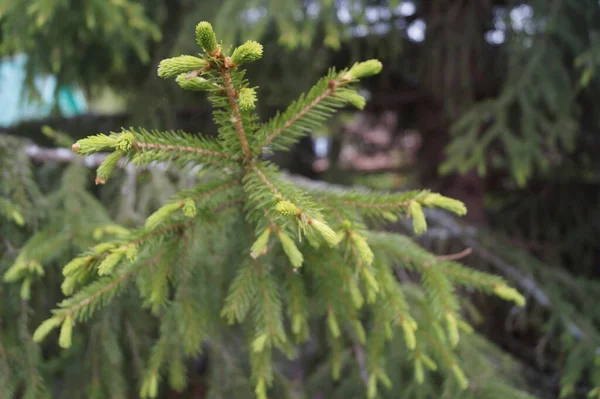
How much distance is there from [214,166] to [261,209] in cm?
15

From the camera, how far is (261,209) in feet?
3.77

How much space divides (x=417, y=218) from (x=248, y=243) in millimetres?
495

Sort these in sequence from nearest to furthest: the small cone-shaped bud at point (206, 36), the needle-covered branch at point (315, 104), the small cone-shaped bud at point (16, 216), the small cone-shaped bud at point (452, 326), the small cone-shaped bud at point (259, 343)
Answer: the small cone-shaped bud at point (206, 36)
the needle-covered branch at point (315, 104)
the small cone-shaped bud at point (259, 343)
the small cone-shaped bud at point (452, 326)
the small cone-shaped bud at point (16, 216)

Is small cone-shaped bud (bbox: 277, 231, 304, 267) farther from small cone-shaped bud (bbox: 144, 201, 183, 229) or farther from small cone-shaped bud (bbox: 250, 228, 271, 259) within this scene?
small cone-shaped bud (bbox: 144, 201, 183, 229)

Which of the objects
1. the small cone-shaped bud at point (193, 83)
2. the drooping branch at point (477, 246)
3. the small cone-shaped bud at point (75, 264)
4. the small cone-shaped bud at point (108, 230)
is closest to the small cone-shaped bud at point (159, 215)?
the small cone-shaped bud at point (75, 264)

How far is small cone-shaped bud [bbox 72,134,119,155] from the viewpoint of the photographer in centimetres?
89

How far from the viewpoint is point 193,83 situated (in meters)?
0.90

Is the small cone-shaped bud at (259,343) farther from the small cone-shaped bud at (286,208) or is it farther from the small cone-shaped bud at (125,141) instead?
the small cone-shaped bud at (125,141)

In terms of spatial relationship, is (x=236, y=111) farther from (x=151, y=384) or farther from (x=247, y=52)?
(x=151, y=384)

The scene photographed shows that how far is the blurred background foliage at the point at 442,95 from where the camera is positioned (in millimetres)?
2311

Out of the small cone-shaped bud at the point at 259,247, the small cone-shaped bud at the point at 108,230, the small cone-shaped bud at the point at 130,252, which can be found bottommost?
the small cone-shaped bud at the point at 259,247

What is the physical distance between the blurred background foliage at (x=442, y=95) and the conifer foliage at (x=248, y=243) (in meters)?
0.87

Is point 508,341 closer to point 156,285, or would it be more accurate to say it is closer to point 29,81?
point 156,285

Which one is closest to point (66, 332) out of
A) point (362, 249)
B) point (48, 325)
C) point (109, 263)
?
point (48, 325)
